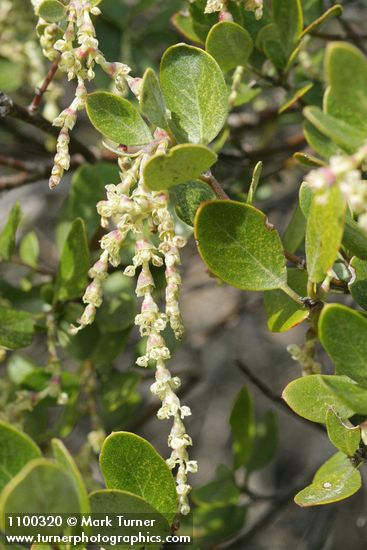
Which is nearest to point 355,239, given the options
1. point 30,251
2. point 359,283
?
point 359,283

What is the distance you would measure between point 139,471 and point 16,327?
46 cm

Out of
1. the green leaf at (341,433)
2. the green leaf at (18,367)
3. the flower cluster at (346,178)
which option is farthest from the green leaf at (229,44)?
the green leaf at (18,367)

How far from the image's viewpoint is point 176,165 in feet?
2.67

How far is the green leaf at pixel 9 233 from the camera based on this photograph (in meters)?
1.37

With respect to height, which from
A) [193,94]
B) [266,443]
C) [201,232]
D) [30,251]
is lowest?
[266,443]

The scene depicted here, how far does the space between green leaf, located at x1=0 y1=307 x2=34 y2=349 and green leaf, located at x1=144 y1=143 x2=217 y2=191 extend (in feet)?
1.75

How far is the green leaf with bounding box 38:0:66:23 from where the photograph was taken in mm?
→ 969

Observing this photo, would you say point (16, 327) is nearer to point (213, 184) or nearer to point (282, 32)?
point (213, 184)

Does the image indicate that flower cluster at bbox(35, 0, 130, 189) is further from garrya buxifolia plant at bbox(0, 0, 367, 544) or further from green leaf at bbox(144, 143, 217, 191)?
green leaf at bbox(144, 143, 217, 191)

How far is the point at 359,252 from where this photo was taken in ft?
2.93

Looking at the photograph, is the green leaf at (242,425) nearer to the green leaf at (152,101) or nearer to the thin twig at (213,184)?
the thin twig at (213,184)

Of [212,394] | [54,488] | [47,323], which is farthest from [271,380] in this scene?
[54,488]

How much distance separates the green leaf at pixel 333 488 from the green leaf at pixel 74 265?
0.52 metres

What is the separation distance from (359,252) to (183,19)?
734 millimetres
